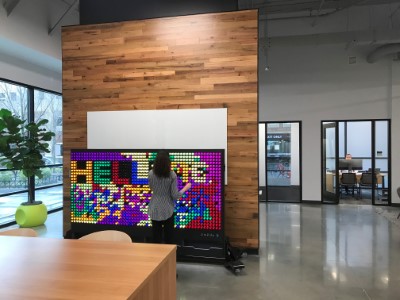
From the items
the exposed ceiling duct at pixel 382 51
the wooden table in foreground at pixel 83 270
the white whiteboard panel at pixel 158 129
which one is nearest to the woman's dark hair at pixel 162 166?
the white whiteboard panel at pixel 158 129

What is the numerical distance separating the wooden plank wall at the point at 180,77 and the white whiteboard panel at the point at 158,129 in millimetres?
107

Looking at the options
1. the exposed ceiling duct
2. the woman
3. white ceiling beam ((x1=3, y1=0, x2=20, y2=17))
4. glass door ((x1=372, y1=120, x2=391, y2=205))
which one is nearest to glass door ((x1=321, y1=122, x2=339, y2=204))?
glass door ((x1=372, y1=120, x2=391, y2=205))

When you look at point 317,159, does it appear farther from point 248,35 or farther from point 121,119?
point 121,119

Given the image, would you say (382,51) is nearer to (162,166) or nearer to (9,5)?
(162,166)

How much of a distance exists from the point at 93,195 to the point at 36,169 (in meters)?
2.48

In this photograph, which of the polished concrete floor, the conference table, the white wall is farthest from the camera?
the conference table

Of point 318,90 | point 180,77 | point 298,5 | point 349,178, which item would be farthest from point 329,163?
point 180,77

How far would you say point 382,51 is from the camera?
298 inches

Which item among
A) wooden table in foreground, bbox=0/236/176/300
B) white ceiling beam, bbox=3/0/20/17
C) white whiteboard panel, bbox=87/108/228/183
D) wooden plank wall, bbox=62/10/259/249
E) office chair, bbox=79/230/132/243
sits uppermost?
white ceiling beam, bbox=3/0/20/17

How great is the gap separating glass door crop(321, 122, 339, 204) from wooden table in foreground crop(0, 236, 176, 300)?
7.58 m

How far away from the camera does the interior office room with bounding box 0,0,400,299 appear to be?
408 cm

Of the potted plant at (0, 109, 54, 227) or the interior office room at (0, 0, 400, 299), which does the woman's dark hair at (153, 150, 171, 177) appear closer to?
the interior office room at (0, 0, 400, 299)

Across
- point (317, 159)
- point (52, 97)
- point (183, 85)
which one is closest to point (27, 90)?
point (52, 97)

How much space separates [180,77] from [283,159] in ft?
18.1
